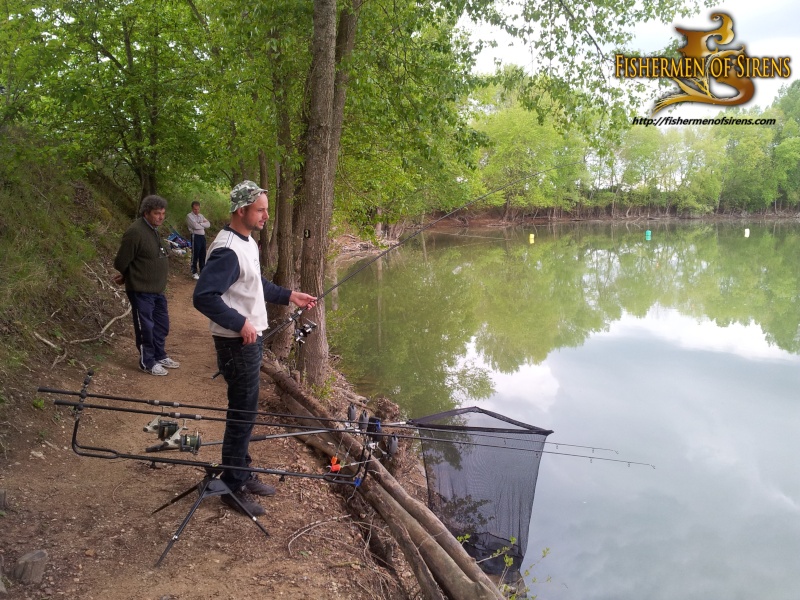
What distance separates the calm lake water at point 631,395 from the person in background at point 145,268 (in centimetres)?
411

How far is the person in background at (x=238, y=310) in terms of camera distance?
3.55 meters

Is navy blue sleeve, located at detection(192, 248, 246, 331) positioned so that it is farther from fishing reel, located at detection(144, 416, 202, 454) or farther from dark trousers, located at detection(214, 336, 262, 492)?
fishing reel, located at detection(144, 416, 202, 454)

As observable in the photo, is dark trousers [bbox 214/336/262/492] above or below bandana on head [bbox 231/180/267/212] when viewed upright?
below

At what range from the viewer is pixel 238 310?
3760mm

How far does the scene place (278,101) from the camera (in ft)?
28.2

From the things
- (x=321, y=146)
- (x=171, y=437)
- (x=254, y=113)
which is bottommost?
(x=171, y=437)

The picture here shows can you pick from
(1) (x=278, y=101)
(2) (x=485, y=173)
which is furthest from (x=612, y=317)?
(2) (x=485, y=173)

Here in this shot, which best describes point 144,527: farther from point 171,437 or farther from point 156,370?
point 156,370

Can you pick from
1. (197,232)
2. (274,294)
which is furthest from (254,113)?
(197,232)

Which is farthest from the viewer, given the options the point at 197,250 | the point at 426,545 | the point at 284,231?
the point at 197,250

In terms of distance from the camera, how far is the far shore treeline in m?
6.67

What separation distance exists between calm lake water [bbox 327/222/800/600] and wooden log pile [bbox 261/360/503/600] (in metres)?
1.91

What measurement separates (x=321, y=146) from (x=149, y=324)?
263cm

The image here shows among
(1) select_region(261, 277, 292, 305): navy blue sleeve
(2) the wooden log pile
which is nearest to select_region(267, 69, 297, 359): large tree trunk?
(2) the wooden log pile
